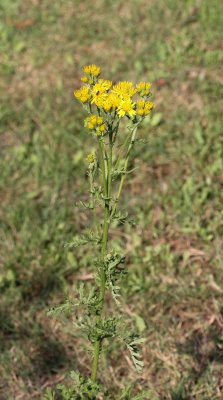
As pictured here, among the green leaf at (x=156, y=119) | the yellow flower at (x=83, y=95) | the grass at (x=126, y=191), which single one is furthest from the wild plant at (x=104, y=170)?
the green leaf at (x=156, y=119)

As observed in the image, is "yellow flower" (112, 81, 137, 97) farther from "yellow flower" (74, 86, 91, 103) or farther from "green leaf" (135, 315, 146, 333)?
"green leaf" (135, 315, 146, 333)

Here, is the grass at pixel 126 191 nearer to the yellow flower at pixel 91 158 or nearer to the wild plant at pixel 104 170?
the wild plant at pixel 104 170

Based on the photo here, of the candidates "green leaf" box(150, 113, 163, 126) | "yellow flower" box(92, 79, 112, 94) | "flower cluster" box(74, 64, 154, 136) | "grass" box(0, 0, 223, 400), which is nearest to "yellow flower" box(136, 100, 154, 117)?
"flower cluster" box(74, 64, 154, 136)

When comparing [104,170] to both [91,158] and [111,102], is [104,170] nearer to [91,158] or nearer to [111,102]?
[91,158]

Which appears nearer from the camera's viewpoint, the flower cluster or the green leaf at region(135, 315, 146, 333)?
the flower cluster

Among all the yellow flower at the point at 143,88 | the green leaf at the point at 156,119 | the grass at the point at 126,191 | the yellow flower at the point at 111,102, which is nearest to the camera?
the yellow flower at the point at 111,102

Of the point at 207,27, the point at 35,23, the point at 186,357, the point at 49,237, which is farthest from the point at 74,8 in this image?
Result: the point at 186,357

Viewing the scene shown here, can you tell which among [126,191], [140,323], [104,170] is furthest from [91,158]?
[126,191]

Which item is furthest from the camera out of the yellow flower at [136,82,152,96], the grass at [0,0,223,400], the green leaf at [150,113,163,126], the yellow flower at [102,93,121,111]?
the green leaf at [150,113,163,126]
